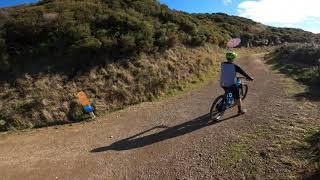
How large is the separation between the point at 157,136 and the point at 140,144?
2.01 ft

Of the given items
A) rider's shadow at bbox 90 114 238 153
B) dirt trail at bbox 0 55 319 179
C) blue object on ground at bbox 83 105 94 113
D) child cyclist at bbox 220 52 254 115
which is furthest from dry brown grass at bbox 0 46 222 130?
child cyclist at bbox 220 52 254 115

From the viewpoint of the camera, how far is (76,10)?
20.5 m

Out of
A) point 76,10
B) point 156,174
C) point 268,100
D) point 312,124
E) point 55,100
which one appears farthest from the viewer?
point 76,10

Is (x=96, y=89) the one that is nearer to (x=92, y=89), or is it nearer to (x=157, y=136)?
(x=92, y=89)

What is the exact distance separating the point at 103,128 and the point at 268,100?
519 cm

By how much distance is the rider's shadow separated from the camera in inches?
377

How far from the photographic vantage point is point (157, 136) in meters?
10.0

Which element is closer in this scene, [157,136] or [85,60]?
[157,136]

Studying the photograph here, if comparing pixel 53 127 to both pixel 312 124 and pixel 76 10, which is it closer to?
pixel 312 124

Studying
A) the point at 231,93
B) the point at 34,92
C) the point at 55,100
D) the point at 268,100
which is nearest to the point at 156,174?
the point at 231,93

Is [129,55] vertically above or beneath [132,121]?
above

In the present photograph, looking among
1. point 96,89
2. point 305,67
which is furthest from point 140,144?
point 305,67

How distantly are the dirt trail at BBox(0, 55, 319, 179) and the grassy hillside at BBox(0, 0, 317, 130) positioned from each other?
1.27 meters

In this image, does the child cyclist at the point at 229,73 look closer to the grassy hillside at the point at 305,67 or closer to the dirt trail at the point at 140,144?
the dirt trail at the point at 140,144
